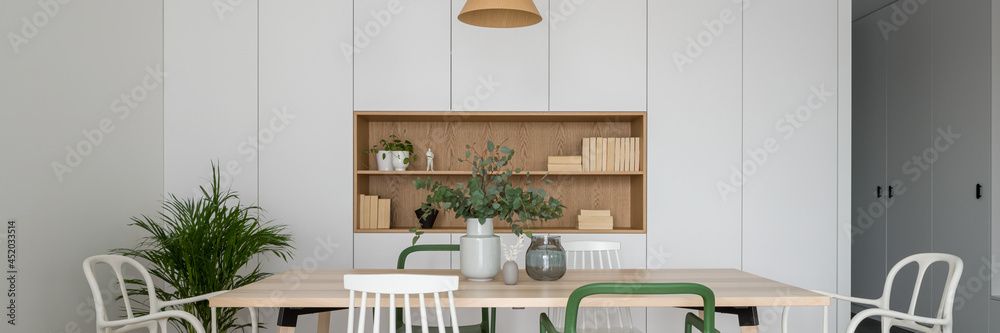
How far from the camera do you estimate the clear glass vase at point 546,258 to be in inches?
99.4

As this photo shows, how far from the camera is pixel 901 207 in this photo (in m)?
5.30

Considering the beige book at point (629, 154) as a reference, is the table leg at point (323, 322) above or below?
below

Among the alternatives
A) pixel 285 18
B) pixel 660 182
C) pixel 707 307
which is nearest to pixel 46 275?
pixel 285 18

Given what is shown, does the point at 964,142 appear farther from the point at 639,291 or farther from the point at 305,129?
the point at 305,129

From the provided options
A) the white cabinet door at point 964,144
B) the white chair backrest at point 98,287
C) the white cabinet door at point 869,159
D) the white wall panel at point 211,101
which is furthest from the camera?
the white cabinet door at point 869,159

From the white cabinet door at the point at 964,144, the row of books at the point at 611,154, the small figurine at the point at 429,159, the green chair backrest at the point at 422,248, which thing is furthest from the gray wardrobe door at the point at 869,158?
the green chair backrest at the point at 422,248

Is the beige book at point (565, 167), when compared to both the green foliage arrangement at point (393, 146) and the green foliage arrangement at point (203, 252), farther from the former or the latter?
the green foliage arrangement at point (203, 252)

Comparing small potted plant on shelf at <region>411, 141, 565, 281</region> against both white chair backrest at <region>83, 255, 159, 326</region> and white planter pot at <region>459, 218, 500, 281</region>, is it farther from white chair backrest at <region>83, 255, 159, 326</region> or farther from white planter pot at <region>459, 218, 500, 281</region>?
white chair backrest at <region>83, 255, 159, 326</region>

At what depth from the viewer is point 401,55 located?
3977 mm

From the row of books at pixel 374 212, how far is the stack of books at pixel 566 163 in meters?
1.06

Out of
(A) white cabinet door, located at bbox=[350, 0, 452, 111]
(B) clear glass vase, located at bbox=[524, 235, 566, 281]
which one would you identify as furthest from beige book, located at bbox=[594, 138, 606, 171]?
(B) clear glass vase, located at bbox=[524, 235, 566, 281]

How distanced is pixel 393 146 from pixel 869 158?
4.30m

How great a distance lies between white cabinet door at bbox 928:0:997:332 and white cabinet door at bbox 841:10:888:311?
2.39 ft

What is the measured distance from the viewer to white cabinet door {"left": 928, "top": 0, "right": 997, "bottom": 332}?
172 inches
